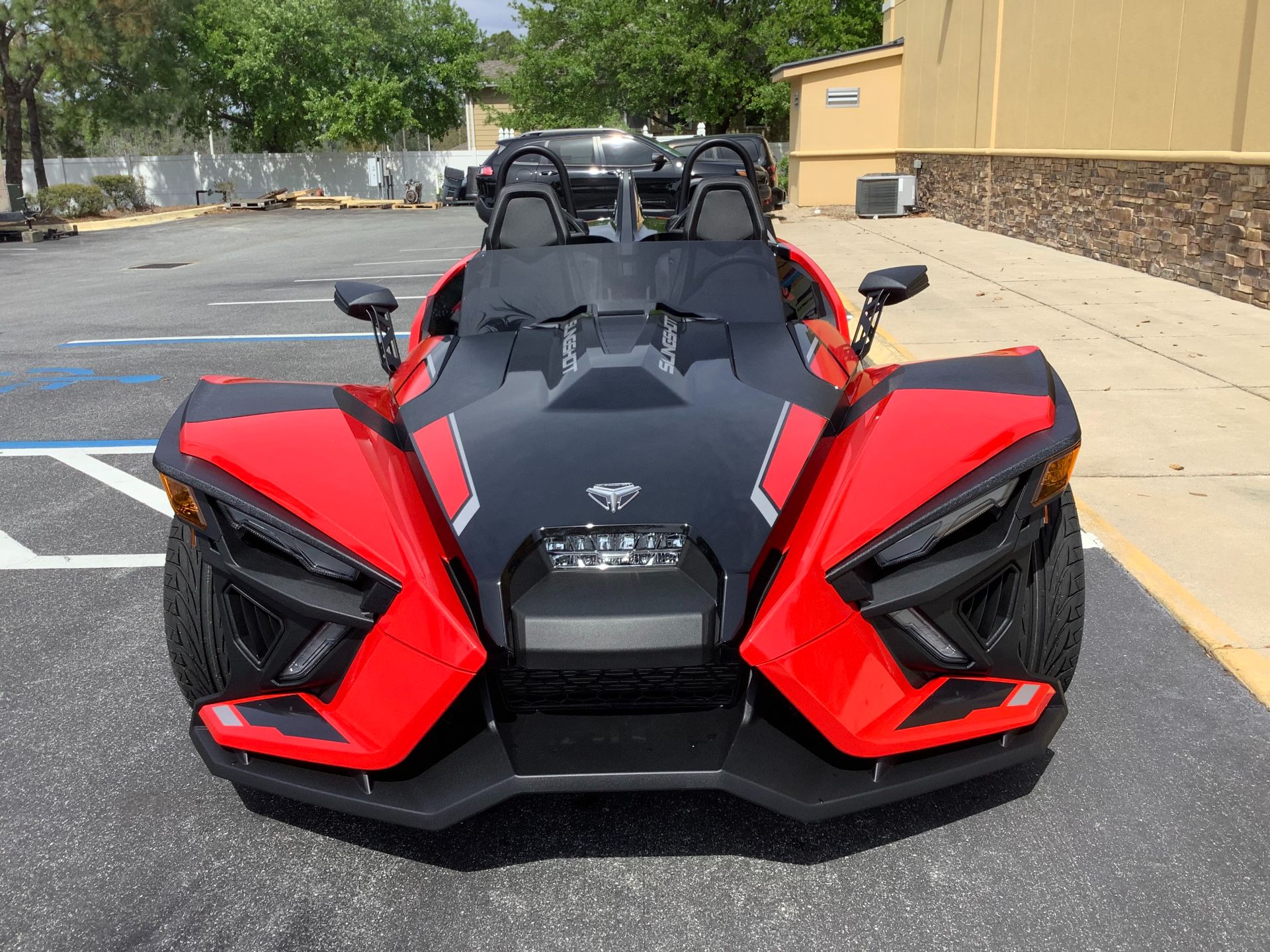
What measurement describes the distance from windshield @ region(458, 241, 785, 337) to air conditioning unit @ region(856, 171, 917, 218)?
20.0 meters

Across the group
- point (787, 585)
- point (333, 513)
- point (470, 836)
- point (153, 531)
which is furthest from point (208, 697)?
point (153, 531)

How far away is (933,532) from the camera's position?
236 centimetres

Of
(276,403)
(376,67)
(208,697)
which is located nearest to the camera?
(208,697)

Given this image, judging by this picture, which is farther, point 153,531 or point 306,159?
point 306,159

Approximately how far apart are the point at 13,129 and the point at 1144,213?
117 feet

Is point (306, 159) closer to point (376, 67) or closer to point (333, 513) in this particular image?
point (376, 67)

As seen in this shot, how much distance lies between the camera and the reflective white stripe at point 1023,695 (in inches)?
92.0

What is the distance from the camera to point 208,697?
2.45 meters

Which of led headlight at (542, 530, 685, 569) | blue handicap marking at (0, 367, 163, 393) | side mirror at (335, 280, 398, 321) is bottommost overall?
blue handicap marking at (0, 367, 163, 393)

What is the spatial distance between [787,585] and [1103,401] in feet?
16.5

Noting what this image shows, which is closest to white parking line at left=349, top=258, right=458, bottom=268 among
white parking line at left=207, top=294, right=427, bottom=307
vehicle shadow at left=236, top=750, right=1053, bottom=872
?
white parking line at left=207, top=294, right=427, bottom=307

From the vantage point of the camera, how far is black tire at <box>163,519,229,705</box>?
258 centimetres

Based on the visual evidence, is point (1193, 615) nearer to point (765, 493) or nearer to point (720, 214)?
point (765, 493)

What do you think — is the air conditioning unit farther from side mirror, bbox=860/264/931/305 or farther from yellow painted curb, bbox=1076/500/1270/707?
side mirror, bbox=860/264/931/305
